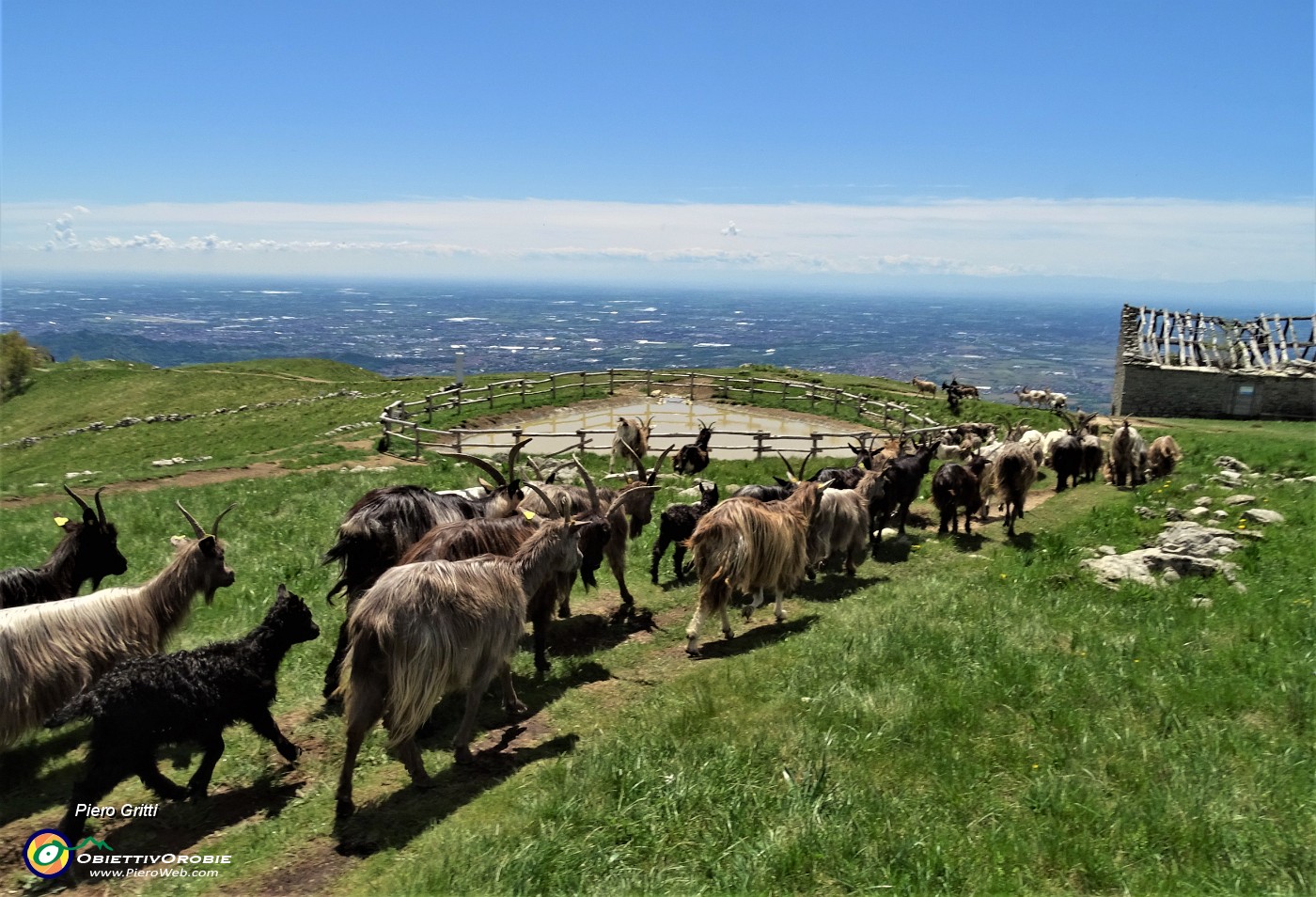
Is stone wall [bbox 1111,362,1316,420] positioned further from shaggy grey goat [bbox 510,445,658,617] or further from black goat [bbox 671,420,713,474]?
shaggy grey goat [bbox 510,445,658,617]

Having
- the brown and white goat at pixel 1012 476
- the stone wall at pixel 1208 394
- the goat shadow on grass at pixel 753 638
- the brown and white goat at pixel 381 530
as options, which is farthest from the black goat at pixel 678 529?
the stone wall at pixel 1208 394

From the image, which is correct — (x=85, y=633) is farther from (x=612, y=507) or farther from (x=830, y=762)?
(x=830, y=762)

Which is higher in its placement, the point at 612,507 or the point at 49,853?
the point at 612,507

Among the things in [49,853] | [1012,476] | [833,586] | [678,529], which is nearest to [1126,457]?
[1012,476]

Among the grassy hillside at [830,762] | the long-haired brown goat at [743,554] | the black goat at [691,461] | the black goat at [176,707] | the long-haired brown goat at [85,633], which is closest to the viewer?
the grassy hillside at [830,762]

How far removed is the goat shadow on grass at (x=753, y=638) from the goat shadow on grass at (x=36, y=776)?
6.14m

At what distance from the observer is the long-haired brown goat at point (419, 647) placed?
5812 mm

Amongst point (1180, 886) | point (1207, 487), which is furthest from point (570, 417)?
point (1180, 886)

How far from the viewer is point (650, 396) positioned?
111ft

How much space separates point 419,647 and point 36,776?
11.9 ft

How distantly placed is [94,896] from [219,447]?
83.8 feet

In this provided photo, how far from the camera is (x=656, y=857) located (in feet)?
15.4

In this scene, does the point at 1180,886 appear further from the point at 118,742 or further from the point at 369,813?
the point at 118,742

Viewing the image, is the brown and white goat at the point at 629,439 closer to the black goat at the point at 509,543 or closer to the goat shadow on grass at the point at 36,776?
the black goat at the point at 509,543
